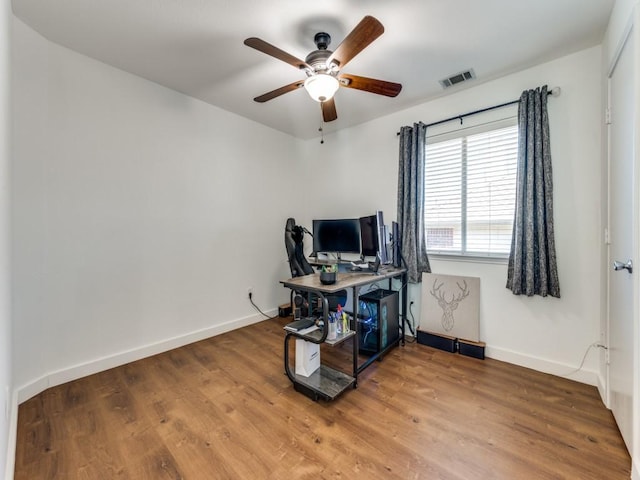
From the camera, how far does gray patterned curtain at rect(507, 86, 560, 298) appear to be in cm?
221

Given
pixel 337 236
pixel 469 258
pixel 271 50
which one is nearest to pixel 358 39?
pixel 271 50

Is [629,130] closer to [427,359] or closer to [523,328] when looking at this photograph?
[523,328]

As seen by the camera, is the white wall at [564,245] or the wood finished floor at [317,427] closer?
the wood finished floor at [317,427]

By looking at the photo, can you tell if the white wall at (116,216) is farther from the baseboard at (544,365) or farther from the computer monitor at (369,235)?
the baseboard at (544,365)

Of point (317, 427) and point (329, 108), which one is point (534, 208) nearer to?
point (329, 108)

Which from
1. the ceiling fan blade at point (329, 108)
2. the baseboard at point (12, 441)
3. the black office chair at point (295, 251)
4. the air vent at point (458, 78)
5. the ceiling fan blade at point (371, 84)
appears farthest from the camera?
the black office chair at point (295, 251)

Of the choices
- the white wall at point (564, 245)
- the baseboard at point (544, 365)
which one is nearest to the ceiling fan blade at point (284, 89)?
the white wall at point (564, 245)

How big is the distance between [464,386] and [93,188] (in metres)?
3.44

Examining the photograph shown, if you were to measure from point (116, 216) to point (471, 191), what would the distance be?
11.1ft

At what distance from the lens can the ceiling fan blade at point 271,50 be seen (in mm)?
1526

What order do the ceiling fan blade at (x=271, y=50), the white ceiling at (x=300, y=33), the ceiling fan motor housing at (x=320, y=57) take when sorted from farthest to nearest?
the ceiling fan motor housing at (x=320, y=57)
the white ceiling at (x=300, y=33)
the ceiling fan blade at (x=271, y=50)

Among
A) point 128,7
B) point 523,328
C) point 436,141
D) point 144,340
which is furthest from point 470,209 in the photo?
point 144,340

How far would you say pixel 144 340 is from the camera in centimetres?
258

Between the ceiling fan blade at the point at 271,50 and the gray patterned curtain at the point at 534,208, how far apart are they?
193 centimetres
